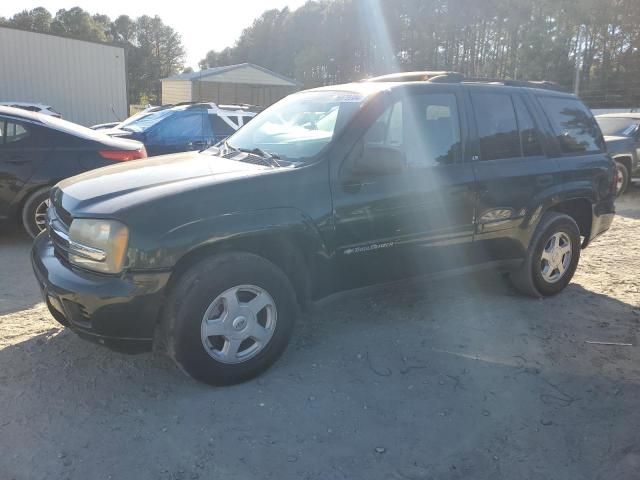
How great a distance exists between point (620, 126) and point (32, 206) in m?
11.1

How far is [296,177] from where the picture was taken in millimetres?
3305

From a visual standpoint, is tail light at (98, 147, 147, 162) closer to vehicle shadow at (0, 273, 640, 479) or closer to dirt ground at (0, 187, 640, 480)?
dirt ground at (0, 187, 640, 480)

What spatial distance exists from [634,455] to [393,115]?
249 cm

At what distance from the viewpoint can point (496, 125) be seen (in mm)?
4281

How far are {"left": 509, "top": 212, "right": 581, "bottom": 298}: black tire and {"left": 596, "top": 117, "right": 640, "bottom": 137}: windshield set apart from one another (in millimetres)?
7338

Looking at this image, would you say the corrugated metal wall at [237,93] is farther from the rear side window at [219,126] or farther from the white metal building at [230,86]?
the rear side window at [219,126]

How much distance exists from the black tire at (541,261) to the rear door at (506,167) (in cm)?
18

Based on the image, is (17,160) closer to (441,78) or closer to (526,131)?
(441,78)

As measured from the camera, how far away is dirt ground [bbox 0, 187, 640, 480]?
2652 mm

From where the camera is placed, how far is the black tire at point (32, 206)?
5934 mm

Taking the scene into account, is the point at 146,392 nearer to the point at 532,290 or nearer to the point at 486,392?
the point at 486,392

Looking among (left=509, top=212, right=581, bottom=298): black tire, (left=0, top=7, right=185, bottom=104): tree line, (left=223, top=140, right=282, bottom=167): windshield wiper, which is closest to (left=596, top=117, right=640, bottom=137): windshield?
(left=509, top=212, right=581, bottom=298): black tire

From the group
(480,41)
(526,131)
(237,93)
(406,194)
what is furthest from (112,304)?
(480,41)

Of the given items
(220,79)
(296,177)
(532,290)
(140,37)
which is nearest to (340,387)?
(296,177)
